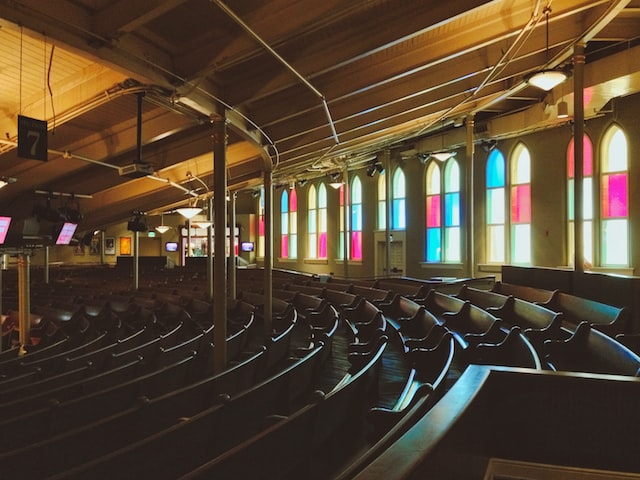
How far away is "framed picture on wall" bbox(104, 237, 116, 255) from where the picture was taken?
2495 cm

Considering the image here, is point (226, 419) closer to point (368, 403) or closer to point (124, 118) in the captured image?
point (368, 403)

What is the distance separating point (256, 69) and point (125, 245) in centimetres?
2200

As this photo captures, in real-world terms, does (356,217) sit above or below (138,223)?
above

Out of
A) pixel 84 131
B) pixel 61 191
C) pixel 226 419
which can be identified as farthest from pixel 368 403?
pixel 61 191

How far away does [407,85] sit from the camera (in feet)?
23.5

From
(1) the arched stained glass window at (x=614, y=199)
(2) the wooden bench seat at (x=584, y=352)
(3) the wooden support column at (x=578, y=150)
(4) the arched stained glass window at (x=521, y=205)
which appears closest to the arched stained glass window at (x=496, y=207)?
(4) the arched stained glass window at (x=521, y=205)

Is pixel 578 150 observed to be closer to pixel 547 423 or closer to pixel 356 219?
pixel 547 423

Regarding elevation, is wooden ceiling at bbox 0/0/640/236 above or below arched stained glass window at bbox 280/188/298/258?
above

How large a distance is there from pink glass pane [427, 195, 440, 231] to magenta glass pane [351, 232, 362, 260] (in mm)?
3223

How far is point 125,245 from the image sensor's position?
2559 cm

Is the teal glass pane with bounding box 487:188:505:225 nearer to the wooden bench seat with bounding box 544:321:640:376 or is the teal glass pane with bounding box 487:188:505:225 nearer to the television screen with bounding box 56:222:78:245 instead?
the wooden bench seat with bounding box 544:321:640:376

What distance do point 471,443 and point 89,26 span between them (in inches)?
155

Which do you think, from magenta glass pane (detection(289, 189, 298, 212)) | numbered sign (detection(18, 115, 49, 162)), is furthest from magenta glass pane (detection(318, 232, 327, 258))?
numbered sign (detection(18, 115, 49, 162))

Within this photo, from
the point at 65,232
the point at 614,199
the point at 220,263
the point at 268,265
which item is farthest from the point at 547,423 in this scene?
the point at 65,232
